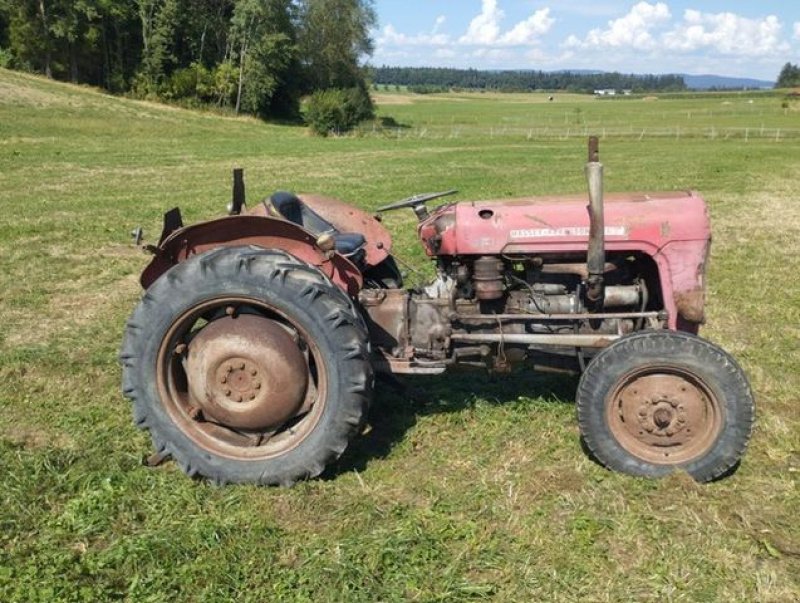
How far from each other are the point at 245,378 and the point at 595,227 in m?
1.92

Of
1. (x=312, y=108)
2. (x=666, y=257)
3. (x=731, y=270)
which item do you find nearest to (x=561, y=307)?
(x=666, y=257)

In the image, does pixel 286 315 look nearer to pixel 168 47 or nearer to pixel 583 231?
pixel 583 231

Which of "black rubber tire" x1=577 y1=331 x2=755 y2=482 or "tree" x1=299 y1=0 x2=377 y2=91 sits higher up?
"tree" x1=299 y1=0 x2=377 y2=91

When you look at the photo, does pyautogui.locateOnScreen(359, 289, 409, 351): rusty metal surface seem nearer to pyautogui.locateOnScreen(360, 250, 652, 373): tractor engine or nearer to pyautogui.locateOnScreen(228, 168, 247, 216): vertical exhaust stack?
pyautogui.locateOnScreen(360, 250, 652, 373): tractor engine

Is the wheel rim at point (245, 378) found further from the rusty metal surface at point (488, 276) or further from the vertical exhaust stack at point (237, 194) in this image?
the rusty metal surface at point (488, 276)

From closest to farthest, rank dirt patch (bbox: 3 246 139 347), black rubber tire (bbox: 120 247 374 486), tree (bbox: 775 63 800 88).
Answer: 1. black rubber tire (bbox: 120 247 374 486)
2. dirt patch (bbox: 3 246 139 347)
3. tree (bbox: 775 63 800 88)

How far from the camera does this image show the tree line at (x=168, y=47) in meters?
41.4

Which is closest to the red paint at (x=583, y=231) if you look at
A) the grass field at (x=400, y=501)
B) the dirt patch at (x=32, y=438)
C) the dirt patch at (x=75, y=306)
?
the grass field at (x=400, y=501)

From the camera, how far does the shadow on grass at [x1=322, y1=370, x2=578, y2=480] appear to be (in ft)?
13.7

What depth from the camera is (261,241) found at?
3.70 meters

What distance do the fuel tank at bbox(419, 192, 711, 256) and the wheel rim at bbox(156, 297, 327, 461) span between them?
98cm

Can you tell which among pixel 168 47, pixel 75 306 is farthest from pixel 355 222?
pixel 168 47

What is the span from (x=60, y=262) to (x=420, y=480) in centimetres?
638

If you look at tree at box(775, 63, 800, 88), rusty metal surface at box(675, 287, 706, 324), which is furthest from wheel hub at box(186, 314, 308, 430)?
tree at box(775, 63, 800, 88)
